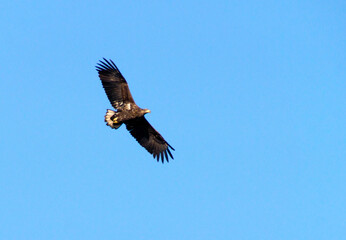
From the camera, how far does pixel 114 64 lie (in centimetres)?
2225

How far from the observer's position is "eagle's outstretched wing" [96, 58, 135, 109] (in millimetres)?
22094

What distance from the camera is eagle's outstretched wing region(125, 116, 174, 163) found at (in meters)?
22.7

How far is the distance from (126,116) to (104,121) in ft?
2.73

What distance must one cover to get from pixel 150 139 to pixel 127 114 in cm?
172

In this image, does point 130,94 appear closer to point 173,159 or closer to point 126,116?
point 126,116

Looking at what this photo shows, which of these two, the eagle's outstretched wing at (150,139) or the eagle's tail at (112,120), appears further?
the eagle's outstretched wing at (150,139)

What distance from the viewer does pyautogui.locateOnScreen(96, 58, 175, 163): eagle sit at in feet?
71.7

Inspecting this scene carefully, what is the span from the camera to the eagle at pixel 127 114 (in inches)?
860

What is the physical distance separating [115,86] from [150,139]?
2.49 m

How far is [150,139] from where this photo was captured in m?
23.0

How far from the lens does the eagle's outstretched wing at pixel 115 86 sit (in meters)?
22.1

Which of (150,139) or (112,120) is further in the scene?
(150,139)

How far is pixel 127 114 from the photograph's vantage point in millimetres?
21812

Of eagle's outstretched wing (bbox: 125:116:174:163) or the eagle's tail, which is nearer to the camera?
the eagle's tail
